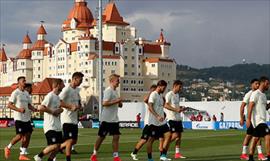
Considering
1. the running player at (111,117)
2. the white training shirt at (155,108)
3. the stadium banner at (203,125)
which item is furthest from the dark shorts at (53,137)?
the stadium banner at (203,125)

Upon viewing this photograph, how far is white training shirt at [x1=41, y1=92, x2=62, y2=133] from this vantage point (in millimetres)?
13984

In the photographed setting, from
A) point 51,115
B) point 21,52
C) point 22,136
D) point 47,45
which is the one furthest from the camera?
point 21,52

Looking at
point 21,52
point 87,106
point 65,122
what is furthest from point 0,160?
point 21,52

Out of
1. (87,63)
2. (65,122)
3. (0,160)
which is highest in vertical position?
(87,63)

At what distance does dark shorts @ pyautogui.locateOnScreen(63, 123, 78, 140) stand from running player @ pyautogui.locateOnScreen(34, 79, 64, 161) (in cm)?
61

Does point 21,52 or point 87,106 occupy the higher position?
point 21,52

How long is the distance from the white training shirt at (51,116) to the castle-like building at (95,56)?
127 m

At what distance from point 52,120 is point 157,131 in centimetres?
370

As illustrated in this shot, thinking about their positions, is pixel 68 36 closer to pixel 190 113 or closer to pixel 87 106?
pixel 87 106

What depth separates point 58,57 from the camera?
515 ft

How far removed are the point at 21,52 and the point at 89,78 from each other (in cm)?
3855

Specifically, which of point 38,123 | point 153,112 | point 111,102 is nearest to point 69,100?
point 111,102

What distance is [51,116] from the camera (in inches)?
552

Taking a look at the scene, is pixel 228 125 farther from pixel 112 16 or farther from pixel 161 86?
pixel 112 16
